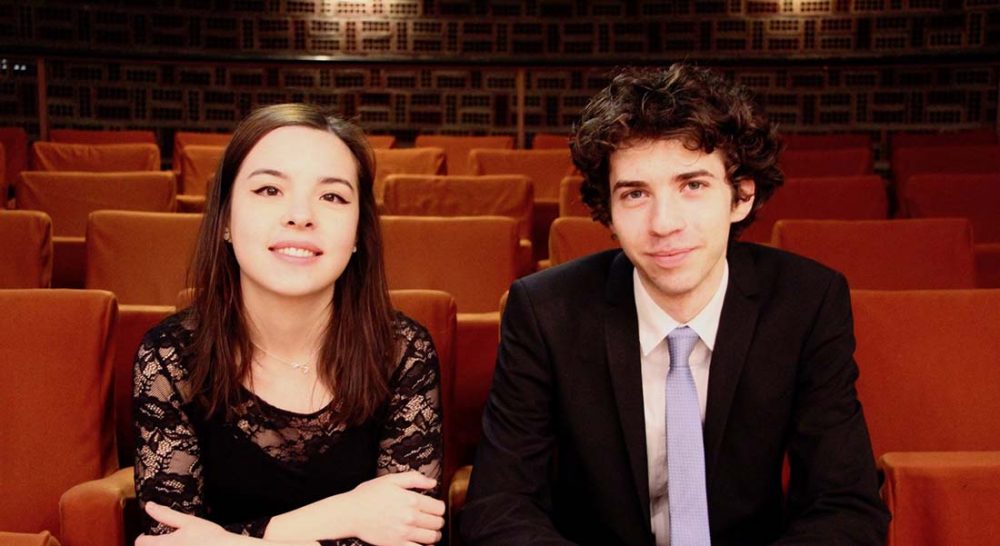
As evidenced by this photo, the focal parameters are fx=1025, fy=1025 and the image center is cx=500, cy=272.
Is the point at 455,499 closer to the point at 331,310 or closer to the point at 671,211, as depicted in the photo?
the point at 331,310

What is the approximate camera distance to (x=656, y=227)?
Result: 138 cm

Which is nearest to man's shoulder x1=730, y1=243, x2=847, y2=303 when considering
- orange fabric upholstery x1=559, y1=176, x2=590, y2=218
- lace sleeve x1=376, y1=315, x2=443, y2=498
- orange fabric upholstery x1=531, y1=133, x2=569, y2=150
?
lace sleeve x1=376, y1=315, x2=443, y2=498

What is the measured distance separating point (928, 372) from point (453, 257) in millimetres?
1213

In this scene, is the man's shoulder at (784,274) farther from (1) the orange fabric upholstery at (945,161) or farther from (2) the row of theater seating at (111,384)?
(1) the orange fabric upholstery at (945,161)

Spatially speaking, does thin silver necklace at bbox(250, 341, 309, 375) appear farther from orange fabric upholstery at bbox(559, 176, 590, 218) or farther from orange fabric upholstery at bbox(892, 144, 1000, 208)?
orange fabric upholstery at bbox(892, 144, 1000, 208)

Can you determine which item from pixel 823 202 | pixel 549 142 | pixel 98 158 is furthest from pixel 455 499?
pixel 549 142

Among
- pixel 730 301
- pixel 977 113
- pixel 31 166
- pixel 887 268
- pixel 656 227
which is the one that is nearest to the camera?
pixel 656 227

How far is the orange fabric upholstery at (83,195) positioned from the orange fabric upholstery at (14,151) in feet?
4.79

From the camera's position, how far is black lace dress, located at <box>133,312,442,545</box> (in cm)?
149

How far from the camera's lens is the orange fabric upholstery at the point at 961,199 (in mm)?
3262

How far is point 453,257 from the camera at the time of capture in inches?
102

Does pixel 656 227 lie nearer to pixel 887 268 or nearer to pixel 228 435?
pixel 228 435

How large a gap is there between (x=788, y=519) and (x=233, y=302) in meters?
0.89

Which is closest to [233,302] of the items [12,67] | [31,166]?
[31,166]
